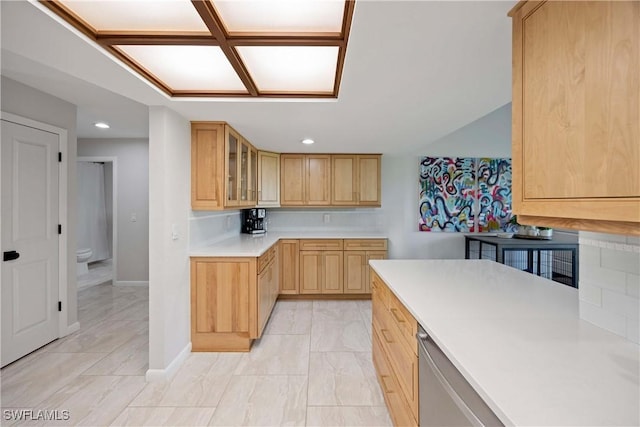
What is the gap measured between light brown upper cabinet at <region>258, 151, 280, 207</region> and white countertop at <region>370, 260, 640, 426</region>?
294 cm

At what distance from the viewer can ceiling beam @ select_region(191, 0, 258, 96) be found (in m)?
1.15

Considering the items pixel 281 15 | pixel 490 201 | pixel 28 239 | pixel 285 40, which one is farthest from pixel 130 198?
pixel 490 201

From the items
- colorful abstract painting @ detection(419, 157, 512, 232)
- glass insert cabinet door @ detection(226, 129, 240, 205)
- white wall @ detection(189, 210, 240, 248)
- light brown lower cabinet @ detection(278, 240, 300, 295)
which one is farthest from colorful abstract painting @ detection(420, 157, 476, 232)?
glass insert cabinet door @ detection(226, 129, 240, 205)

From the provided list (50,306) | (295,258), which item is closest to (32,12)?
(50,306)

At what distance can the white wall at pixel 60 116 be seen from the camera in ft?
7.83

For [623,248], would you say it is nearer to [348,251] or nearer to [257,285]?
[257,285]

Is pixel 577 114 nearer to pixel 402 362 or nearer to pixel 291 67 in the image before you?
pixel 402 362

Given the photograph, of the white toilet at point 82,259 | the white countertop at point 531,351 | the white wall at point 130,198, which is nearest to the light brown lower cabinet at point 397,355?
the white countertop at point 531,351

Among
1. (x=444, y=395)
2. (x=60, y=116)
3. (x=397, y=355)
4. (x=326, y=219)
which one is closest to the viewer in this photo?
(x=444, y=395)

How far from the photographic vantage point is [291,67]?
173 centimetres

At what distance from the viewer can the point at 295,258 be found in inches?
165

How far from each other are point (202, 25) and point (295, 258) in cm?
323

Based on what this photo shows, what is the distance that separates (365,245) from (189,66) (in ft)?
10.4

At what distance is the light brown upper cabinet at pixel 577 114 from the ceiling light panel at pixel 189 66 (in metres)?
1.43
